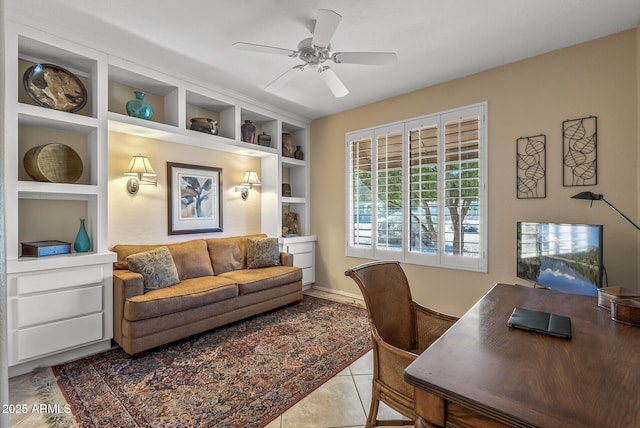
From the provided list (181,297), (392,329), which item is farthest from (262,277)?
(392,329)

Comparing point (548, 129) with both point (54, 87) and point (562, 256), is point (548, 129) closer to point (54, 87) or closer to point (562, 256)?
point (562, 256)

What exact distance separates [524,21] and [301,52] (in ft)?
5.88

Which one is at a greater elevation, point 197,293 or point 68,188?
point 68,188

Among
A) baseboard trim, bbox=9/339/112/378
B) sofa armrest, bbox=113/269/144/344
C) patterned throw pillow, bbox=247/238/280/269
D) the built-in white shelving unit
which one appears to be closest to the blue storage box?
the built-in white shelving unit

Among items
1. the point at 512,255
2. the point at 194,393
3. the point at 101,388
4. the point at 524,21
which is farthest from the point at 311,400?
the point at 524,21

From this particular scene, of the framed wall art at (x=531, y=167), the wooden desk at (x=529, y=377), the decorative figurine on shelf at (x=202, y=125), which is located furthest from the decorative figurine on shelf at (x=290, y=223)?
the wooden desk at (x=529, y=377)

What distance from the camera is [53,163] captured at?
8.68 ft

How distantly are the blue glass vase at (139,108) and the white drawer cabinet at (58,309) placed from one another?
1.46m

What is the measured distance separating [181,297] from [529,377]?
2704mm

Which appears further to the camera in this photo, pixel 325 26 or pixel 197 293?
pixel 197 293

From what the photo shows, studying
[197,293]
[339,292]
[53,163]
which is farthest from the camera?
[339,292]

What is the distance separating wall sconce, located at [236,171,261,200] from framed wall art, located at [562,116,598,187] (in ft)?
11.8

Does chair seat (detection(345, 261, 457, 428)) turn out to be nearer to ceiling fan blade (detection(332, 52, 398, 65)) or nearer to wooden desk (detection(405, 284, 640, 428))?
wooden desk (detection(405, 284, 640, 428))

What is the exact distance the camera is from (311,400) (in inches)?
80.0
